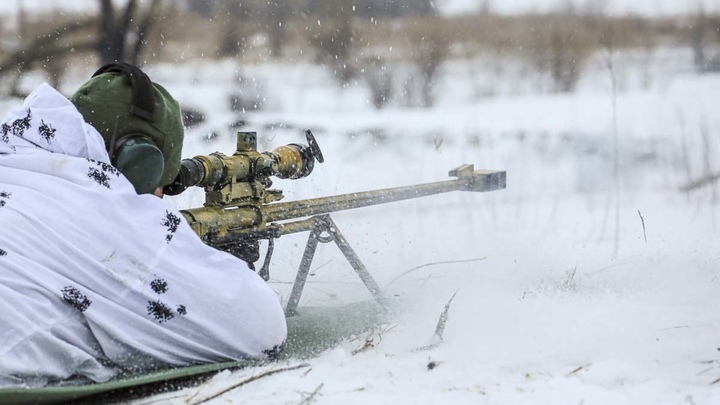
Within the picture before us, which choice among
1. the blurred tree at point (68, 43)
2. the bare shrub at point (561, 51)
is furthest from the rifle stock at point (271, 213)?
the blurred tree at point (68, 43)

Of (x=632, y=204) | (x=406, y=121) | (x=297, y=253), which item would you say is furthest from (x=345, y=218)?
(x=406, y=121)

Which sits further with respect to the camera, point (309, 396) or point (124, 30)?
point (124, 30)

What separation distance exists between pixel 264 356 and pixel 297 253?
207cm

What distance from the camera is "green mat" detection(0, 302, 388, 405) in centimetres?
188

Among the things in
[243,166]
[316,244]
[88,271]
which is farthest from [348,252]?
[88,271]

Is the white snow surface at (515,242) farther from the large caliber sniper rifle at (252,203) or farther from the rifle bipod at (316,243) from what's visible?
the large caliber sniper rifle at (252,203)

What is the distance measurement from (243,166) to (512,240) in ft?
7.89

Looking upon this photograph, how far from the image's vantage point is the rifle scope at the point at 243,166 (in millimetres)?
2539

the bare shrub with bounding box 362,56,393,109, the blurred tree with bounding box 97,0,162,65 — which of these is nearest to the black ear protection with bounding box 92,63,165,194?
the blurred tree with bounding box 97,0,162,65

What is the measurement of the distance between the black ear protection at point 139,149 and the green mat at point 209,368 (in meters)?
0.50

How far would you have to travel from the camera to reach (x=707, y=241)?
4.38 meters

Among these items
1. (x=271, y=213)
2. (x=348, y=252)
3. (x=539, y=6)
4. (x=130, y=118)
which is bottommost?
(x=348, y=252)

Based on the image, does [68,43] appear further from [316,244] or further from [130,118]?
[130,118]

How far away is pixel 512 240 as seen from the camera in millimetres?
4727
